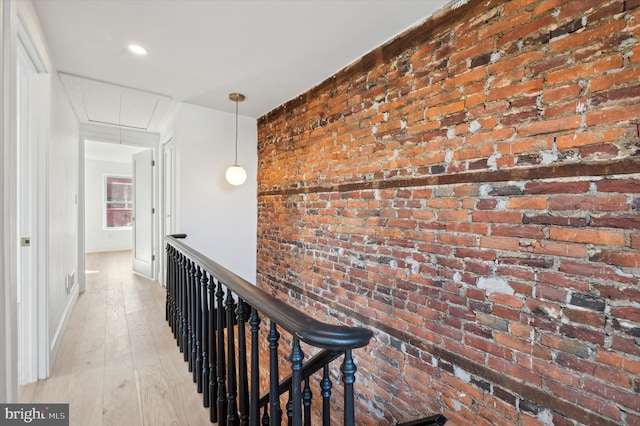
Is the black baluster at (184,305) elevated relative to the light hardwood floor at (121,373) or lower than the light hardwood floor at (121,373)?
elevated

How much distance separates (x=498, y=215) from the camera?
1573 mm

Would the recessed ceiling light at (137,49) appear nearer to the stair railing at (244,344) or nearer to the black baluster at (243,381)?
the stair railing at (244,344)

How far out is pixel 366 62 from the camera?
93.6 inches

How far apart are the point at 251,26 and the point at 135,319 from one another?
10.2 feet

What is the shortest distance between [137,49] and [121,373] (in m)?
2.53

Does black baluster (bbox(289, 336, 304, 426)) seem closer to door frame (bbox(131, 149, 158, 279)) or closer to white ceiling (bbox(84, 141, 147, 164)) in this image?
door frame (bbox(131, 149, 158, 279))

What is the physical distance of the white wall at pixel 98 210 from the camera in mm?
7293

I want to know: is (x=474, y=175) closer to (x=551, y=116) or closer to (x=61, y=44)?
(x=551, y=116)

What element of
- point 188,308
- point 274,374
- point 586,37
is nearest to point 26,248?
point 188,308

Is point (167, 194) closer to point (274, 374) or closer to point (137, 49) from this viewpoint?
point (137, 49)

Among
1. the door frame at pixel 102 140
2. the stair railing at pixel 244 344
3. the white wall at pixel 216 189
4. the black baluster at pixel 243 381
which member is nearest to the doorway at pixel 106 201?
the door frame at pixel 102 140

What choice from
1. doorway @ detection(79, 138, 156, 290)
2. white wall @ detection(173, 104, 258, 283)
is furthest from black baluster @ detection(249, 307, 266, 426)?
doorway @ detection(79, 138, 156, 290)

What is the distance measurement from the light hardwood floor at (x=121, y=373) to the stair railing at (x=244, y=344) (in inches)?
5.0

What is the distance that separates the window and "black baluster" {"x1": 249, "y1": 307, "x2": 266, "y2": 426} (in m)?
8.06
